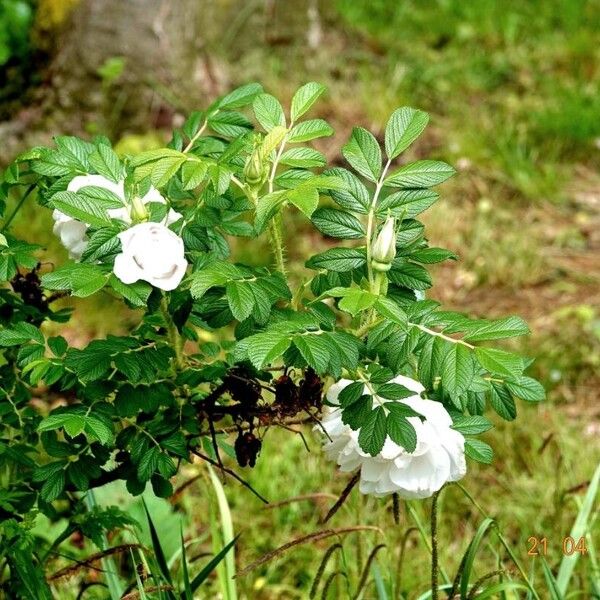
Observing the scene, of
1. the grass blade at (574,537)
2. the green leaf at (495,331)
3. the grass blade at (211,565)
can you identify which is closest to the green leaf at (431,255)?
the green leaf at (495,331)

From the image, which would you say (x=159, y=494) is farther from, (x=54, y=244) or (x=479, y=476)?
(x=54, y=244)

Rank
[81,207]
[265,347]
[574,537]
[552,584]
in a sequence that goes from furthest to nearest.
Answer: [574,537] → [552,584] → [81,207] → [265,347]

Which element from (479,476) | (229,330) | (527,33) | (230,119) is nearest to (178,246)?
(230,119)

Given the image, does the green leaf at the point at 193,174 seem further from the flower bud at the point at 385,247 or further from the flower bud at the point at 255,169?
the flower bud at the point at 385,247

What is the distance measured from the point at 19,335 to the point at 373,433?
56 cm

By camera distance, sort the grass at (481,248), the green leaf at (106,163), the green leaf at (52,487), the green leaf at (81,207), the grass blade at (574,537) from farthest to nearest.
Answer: the grass at (481,248) < the grass blade at (574,537) < the green leaf at (52,487) < the green leaf at (106,163) < the green leaf at (81,207)

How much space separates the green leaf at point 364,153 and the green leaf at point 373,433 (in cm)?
35

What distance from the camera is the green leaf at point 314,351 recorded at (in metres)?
1.26

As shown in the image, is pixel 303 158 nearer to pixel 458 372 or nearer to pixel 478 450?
pixel 458 372

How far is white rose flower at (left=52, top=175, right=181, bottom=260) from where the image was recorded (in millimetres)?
1431

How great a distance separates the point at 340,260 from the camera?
1.42 meters

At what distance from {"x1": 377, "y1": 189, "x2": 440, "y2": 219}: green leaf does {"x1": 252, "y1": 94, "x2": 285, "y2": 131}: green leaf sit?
207 mm

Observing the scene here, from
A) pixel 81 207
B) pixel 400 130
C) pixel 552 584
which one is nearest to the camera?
pixel 81 207

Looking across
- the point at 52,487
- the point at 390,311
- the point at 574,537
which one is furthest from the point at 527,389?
the point at 52,487
